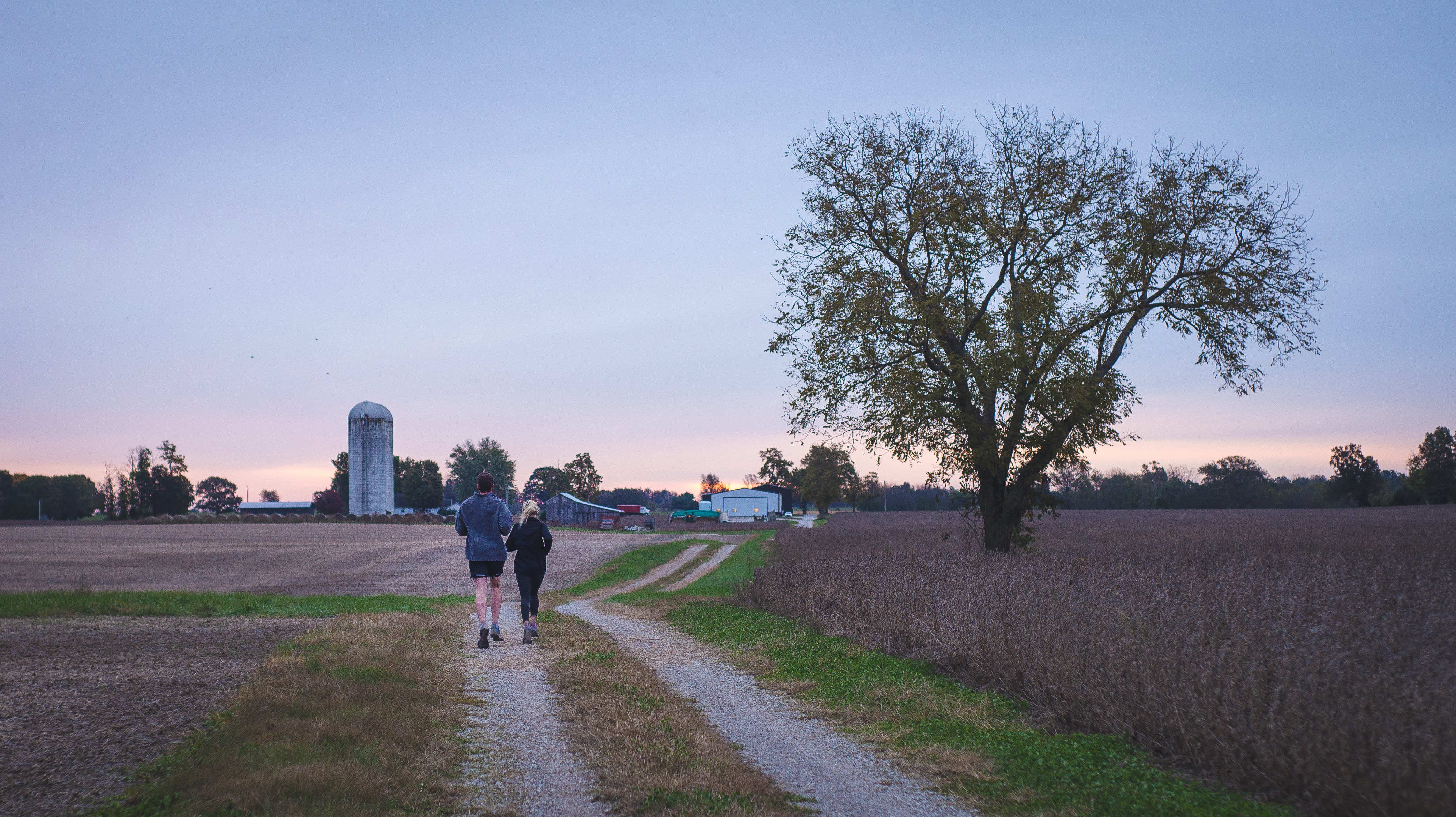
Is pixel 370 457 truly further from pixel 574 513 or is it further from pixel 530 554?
pixel 530 554

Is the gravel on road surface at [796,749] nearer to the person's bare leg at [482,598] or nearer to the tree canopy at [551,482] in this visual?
the person's bare leg at [482,598]

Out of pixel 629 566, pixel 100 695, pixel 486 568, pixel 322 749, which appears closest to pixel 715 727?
pixel 322 749

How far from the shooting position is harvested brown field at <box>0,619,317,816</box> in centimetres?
494

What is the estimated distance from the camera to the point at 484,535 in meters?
11.4

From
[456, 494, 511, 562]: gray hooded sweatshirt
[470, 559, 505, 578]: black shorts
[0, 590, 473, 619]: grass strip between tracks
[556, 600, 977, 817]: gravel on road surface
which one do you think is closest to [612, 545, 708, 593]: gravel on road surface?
[0, 590, 473, 619]: grass strip between tracks

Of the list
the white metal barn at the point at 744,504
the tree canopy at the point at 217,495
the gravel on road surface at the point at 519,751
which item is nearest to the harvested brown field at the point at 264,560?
the gravel on road surface at the point at 519,751

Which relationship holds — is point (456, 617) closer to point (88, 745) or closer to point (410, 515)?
point (88, 745)

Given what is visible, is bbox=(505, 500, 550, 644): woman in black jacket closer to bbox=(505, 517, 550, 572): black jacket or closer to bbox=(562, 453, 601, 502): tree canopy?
bbox=(505, 517, 550, 572): black jacket

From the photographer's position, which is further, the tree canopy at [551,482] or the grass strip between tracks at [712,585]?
the tree canopy at [551,482]

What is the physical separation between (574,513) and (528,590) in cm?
9172

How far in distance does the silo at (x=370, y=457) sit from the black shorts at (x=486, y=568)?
7583 cm

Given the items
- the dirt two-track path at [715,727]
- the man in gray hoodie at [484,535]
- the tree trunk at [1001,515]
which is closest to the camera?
the dirt two-track path at [715,727]

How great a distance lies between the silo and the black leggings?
246 feet

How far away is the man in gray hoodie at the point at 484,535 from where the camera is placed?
449 inches
